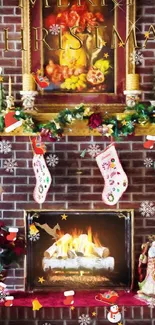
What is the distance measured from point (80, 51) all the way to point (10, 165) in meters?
1.07

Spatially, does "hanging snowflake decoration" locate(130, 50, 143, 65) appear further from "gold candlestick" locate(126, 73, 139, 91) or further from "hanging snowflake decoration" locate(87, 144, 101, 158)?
"hanging snowflake decoration" locate(87, 144, 101, 158)

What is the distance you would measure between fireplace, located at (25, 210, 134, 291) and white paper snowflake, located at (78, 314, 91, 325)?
256 mm

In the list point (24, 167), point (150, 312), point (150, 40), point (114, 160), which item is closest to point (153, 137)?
point (114, 160)

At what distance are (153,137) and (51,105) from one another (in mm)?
842

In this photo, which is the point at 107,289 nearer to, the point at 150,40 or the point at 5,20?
the point at 150,40

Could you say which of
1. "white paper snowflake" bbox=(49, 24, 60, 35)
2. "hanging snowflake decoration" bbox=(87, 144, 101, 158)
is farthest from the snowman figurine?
"white paper snowflake" bbox=(49, 24, 60, 35)

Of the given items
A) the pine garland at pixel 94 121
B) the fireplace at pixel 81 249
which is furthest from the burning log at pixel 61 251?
the pine garland at pixel 94 121

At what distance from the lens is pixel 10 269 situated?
14.1 feet

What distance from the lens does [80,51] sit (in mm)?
4191

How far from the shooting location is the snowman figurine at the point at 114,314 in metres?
4.00

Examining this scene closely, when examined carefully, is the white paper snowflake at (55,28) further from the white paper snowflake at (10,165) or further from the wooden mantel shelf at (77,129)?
the white paper snowflake at (10,165)

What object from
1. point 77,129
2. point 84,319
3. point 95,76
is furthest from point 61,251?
point 95,76

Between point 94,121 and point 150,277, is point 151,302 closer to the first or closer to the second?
point 150,277

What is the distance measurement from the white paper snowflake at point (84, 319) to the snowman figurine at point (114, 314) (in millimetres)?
189
